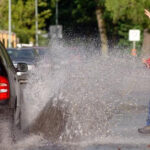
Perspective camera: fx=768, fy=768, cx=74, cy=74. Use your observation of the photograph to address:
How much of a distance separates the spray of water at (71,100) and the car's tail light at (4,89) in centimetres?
191

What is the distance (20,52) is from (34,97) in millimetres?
14070

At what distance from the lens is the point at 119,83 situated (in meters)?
17.4

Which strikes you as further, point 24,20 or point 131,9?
point 24,20

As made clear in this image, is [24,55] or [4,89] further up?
[4,89]

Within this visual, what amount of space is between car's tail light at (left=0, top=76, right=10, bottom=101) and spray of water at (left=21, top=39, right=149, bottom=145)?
6.28 ft

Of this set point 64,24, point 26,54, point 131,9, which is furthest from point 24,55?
point 64,24

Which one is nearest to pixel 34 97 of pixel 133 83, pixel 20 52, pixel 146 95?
pixel 146 95

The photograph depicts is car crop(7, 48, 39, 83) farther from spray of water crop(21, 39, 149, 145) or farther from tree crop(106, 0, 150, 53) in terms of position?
tree crop(106, 0, 150, 53)

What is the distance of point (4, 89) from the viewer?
26.8 ft

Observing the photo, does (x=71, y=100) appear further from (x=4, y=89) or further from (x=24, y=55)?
(x=24, y=55)

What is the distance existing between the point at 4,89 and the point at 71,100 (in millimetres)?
3156

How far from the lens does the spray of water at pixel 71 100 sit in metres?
10.4

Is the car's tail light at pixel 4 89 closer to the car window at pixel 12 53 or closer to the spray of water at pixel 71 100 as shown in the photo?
the spray of water at pixel 71 100

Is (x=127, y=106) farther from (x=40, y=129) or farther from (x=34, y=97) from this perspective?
(x=40, y=129)
